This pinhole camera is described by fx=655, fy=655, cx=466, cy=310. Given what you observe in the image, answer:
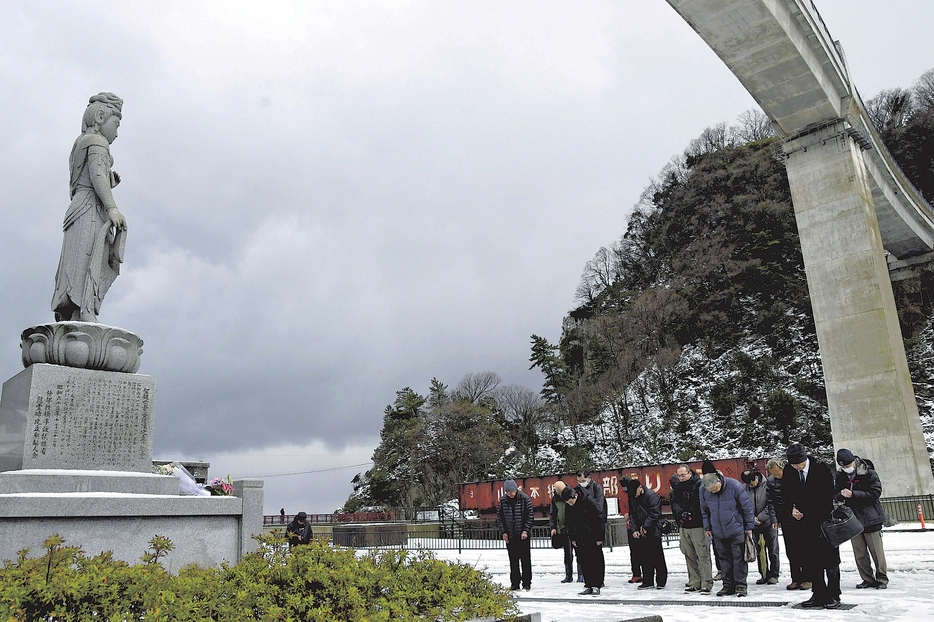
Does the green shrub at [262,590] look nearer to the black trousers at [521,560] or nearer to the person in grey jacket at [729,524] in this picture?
the person in grey jacket at [729,524]

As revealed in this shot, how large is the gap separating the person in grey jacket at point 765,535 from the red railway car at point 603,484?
1370 centimetres

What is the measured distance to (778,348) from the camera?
48.2 m

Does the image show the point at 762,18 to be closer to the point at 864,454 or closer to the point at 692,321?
the point at 864,454

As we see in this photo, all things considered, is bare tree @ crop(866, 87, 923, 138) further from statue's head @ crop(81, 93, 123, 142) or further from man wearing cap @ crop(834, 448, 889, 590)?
statue's head @ crop(81, 93, 123, 142)

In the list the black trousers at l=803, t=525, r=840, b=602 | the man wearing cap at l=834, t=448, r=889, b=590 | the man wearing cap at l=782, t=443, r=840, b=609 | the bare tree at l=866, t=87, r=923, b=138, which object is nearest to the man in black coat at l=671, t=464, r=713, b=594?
the man wearing cap at l=782, t=443, r=840, b=609

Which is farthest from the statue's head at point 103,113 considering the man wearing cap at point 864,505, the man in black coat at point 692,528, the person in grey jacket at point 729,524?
the man wearing cap at point 864,505

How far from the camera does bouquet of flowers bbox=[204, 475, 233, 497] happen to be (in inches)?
265

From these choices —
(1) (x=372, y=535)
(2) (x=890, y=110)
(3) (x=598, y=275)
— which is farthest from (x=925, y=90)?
(1) (x=372, y=535)

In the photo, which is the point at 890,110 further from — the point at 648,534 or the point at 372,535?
the point at 648,534

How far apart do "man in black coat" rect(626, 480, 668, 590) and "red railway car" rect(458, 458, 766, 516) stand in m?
14.3

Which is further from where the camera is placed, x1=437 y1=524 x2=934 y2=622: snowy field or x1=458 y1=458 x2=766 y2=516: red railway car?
x1=458 y1=458 x2=766 y2=516: red railway car

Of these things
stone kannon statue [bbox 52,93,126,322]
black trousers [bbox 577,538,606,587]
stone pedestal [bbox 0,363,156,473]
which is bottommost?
black trousers [bbox 577,538,606,587]

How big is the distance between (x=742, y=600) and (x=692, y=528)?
4.58ft

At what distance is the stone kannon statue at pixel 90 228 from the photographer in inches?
277
